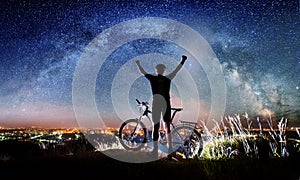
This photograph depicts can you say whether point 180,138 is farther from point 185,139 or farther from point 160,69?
point 160,69

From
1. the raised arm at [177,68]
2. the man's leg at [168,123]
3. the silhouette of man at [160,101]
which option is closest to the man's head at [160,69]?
the silhouette of man at [160,101]

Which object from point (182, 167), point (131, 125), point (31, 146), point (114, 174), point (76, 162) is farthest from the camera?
point (31, 146)

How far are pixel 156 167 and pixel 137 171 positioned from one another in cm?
49

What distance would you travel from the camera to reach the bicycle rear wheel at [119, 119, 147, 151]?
8.51m

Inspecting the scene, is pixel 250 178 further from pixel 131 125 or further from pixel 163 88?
pixel 131 125

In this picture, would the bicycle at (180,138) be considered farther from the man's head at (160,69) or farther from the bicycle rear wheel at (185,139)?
the man's head at (160,69)

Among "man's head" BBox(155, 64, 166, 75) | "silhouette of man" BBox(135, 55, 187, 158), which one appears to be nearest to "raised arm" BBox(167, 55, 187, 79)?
"silhouette of man" BBox(135, 55, 187, 158)

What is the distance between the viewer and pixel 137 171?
541 cm

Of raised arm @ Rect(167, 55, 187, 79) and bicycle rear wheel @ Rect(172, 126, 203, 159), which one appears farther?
bicycle rear wheel @ Rect(172, 126, 203, 159)

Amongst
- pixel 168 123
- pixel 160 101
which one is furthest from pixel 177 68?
pixel 168 123

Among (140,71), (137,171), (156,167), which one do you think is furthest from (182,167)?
(140,71)

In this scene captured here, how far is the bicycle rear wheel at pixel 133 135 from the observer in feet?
27.9

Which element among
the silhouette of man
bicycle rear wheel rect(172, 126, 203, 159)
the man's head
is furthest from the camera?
bicycle rear wheel rect(172, 126, 203, 159)

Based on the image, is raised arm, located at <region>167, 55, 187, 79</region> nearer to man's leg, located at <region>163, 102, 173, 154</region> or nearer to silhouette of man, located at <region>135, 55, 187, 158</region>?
silhouette of man, located at <region>135, 55, 187, 158</region>
